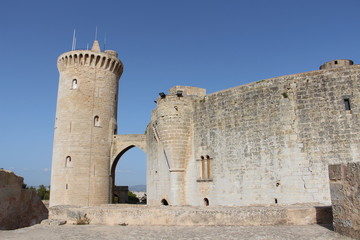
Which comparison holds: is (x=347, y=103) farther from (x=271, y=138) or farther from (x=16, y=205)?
(x=16, y=205)

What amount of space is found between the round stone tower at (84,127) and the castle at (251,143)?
13 cm

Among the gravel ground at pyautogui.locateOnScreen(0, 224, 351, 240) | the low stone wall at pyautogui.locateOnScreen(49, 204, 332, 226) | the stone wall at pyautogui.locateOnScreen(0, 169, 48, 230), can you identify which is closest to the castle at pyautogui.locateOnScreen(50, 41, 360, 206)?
the low stone wall at pyautogui.locateOnScreen(49, 204, 332, 226)

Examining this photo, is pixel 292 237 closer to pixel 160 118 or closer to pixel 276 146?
pixel 276 146

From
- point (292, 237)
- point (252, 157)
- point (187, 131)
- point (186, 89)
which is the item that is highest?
point (186, 89)

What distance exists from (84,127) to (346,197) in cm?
1983

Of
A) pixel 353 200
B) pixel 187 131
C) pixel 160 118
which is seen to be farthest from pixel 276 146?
pixel 353 200

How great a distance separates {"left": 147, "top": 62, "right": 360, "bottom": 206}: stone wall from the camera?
11.4 meters

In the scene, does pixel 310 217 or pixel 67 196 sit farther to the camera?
pixel 67 196

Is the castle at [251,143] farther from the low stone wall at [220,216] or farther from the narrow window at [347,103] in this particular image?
the low stone wall at [220,216]

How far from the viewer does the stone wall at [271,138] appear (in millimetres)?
11375

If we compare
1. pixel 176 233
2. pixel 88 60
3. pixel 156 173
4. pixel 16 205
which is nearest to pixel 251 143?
pixel 156 173

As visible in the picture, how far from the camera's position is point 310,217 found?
19.3ft

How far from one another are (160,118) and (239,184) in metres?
5.23

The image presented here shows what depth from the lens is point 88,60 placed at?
915 inches
